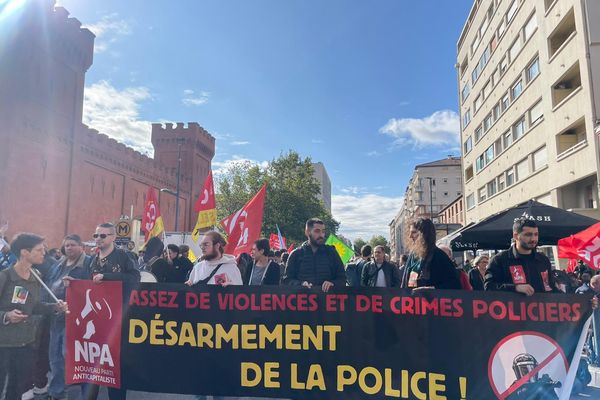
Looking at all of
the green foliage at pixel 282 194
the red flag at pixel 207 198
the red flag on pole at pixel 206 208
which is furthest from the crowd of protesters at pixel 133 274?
the green foliage at pixel 282 194

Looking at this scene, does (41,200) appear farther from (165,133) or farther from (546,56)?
(546,56)

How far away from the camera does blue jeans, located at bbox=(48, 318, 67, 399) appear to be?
475cm

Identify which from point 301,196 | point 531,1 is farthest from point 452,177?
point 531,1

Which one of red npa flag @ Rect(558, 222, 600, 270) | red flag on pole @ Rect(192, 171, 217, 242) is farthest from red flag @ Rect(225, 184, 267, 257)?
red npa flag @ Rect(558, 222, 600, 270)

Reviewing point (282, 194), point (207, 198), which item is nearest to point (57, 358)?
point (207, 198)

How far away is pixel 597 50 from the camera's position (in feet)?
57.8

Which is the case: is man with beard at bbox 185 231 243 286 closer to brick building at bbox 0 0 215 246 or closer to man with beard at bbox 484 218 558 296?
man with beard at bbox 484 218 558 296

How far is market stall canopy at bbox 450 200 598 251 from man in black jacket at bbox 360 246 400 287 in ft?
6.26

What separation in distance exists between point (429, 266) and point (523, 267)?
90 centimetres

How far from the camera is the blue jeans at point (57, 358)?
15.6ft

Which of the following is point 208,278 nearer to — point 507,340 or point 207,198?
point 507,340

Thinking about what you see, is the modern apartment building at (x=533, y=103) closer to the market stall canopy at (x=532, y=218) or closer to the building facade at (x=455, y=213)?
the market stall canopy at (x=532, y=218)

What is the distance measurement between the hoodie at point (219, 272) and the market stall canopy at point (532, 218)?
564cm

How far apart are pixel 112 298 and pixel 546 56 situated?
24.2 m
